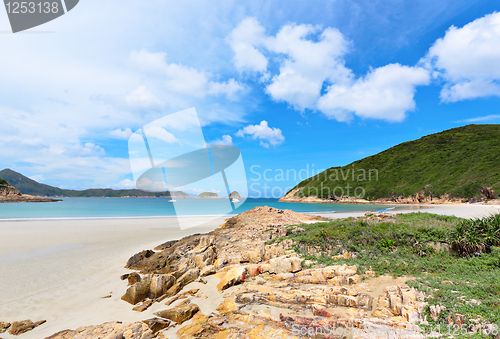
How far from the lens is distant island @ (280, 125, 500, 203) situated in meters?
78.1

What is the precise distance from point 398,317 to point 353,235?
6.71 meters

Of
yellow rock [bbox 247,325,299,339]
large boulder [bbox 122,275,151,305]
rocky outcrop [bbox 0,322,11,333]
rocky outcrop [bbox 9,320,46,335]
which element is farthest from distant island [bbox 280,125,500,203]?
rocky outcrop [bbox 0,322,11,333]

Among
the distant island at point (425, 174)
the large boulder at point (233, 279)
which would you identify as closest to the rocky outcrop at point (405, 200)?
the distant island at point (425, 174)

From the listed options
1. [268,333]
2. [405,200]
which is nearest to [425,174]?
[405,200]

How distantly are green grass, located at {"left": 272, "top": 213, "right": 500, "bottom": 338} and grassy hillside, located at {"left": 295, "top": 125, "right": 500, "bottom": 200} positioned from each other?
85446mm

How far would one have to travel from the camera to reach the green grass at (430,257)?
6.18 metres

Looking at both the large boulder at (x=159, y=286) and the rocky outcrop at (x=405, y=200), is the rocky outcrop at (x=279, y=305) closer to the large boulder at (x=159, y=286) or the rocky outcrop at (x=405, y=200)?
the large boulder at (x=159, y=286)

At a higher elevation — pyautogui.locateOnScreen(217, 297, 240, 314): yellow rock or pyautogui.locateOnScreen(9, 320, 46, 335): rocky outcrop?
pyautogui.locateOnScreen(217, 297, 240, 314): yellow rock

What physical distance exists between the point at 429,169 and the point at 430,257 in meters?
117

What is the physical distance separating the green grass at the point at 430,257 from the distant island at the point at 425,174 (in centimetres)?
8333

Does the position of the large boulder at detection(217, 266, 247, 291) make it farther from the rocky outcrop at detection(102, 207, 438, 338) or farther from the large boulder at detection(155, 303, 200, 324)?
the large boulder at detection(155, 303, 200, 324)

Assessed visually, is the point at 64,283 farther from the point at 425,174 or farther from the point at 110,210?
the point at 425,174

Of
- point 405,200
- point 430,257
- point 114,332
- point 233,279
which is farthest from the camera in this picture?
point 405,200

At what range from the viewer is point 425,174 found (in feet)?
325
